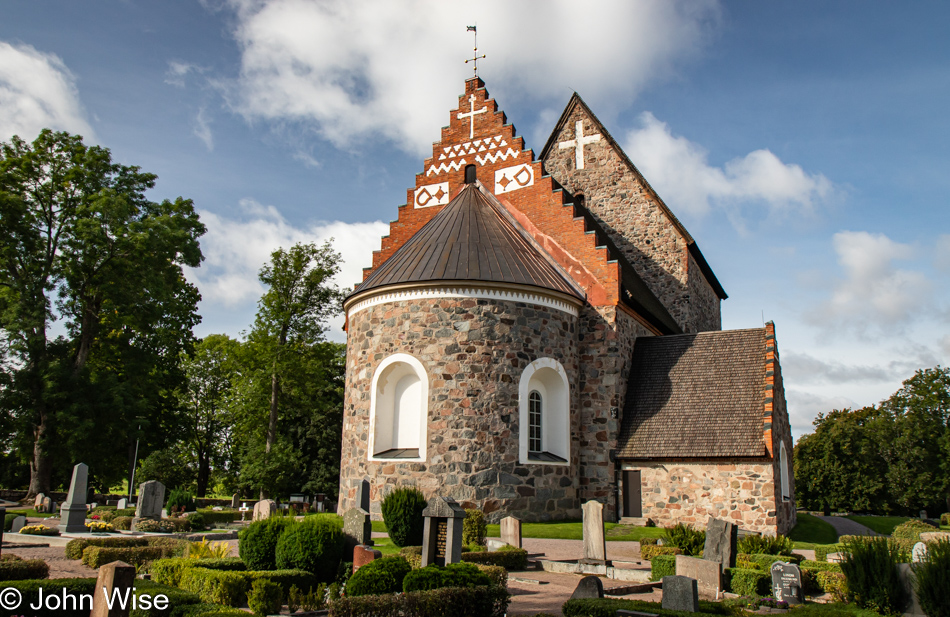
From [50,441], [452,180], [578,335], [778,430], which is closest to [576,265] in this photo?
[578,335]

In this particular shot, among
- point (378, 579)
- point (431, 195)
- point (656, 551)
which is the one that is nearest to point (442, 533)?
point (378, 579)

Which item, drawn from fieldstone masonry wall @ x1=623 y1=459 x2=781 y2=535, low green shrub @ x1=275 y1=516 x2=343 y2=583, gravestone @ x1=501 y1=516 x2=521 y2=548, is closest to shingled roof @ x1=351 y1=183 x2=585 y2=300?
fieldstone masonry wall @ x1=623 y1=459 x2=781 y2=535

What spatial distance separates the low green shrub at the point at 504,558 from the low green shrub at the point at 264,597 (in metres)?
2.90

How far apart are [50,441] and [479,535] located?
19011 millimetres

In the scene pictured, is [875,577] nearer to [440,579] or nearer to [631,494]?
[440,579]

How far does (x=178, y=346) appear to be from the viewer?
101 feet

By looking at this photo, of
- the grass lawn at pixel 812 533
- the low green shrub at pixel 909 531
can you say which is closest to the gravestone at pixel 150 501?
the grass lawn at pixel 812 533

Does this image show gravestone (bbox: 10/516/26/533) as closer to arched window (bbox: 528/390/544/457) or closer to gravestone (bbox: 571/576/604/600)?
arched window (bbox: 528/390/544/457)

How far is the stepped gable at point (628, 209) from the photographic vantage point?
73.6 ft

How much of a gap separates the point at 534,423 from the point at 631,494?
291 cm

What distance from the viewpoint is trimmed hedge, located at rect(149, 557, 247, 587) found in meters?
8.53

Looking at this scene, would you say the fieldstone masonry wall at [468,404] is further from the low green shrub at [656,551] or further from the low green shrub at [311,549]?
the low green shrub at [311,549]

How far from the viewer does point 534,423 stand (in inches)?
622

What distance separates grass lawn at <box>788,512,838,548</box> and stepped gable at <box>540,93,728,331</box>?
723 centimetres
